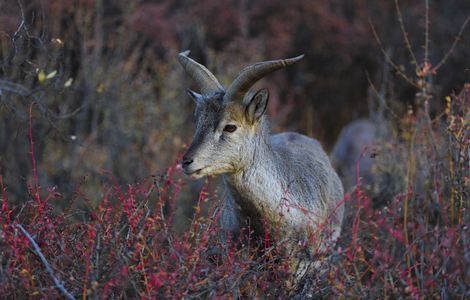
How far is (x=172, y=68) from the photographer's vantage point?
1255 cm

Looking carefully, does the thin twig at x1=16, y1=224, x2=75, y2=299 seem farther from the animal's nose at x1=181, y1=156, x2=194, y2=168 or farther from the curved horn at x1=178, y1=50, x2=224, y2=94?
the curved horn at x1=178, y1=50, x2=224, y2=94

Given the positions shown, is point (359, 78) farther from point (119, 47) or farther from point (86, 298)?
point (86, 298)

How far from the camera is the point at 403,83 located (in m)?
14.1

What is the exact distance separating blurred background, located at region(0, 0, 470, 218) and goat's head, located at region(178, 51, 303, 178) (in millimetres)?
1668

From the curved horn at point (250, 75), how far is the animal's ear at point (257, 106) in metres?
0.09

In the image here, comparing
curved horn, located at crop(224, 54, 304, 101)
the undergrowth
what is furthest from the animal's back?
the undergrowth

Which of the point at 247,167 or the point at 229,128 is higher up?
the point at 229,128

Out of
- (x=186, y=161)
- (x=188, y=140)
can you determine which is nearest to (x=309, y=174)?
(x=186, y=161)

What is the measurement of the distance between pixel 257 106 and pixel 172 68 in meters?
6.80

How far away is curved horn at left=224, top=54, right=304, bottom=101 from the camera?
5578 millimetres

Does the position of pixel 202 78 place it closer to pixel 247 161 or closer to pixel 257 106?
pixel 257 106

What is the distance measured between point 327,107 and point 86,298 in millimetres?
11815

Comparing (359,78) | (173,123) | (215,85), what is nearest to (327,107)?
(359,78)

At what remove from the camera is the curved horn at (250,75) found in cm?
558
